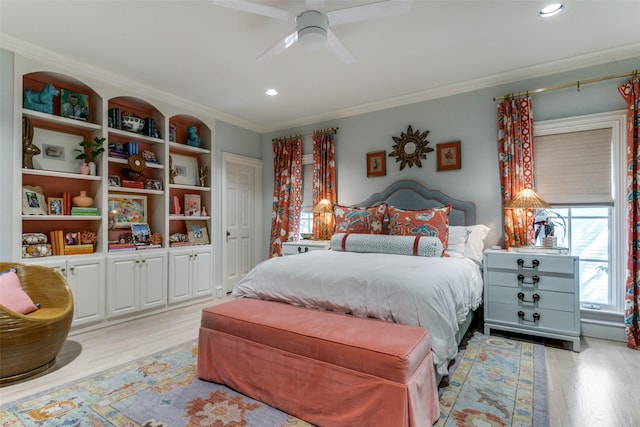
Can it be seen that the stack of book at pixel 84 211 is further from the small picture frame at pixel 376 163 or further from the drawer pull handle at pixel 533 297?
the drawer pull handle at pixel 533 297

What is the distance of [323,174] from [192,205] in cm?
185

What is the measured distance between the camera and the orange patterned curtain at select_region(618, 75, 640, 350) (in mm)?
2676

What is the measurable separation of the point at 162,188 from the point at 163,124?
78 cm

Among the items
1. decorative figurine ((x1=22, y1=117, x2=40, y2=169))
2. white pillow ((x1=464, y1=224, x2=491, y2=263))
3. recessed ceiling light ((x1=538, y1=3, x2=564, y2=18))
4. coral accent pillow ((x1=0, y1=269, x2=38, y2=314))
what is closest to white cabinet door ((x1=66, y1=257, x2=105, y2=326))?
coral accent pillow ((x1=0, y1=269, x2=38, y2=314))

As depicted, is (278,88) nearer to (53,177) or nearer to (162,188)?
(162,188)

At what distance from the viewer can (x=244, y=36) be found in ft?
8.62

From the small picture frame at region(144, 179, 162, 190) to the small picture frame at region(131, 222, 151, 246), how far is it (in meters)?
0.44

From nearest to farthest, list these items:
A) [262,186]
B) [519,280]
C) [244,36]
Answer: [244,36], [519,280], [262,186]

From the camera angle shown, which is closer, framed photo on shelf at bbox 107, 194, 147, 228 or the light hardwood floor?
the light hardwood floor

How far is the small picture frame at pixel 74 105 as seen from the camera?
10.3 ft

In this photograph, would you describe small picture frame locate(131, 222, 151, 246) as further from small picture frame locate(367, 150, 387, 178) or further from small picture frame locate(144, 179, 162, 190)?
small picture frame locate(367, 150, 387, 178)

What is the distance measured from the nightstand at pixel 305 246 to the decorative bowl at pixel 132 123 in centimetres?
226

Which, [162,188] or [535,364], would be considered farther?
[162,188]

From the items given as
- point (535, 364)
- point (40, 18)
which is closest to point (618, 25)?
point (535, 364)
